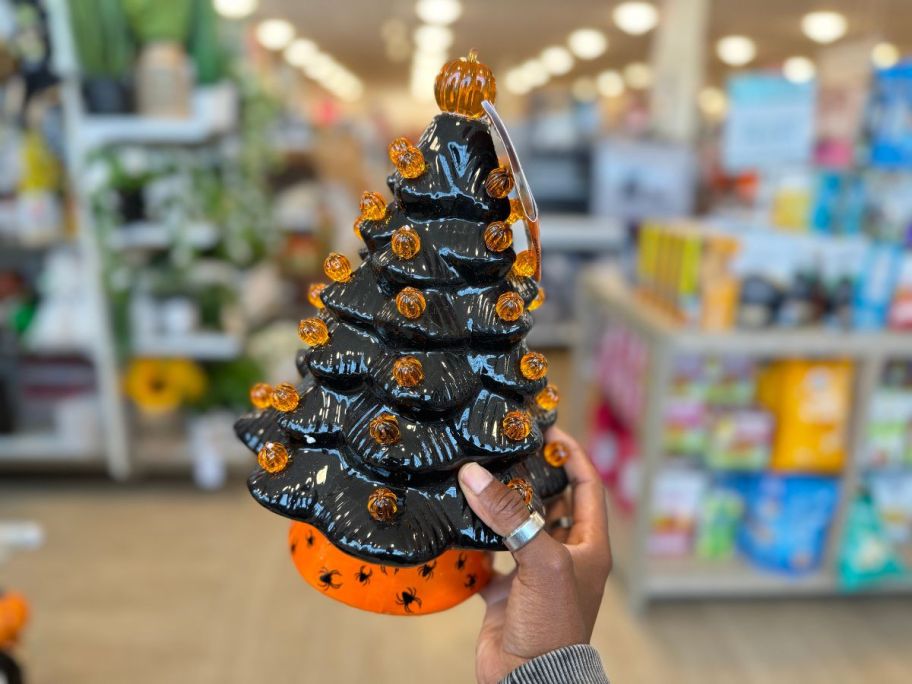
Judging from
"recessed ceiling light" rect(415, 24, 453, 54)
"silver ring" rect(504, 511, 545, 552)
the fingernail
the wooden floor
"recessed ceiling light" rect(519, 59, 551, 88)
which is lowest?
the wooden floor

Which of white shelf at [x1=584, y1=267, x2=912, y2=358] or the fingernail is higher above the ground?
the fingernail

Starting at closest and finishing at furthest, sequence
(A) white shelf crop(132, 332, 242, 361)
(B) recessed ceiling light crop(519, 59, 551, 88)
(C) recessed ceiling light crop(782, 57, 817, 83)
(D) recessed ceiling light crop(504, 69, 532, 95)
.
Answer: (A) white shelf crop(132, 332, 242, 361), (C) recessed ceiling light crop(782, 57, 817, 83), (B) recessed ceiling light crop(519, 59, 551, 88), (D) recessed ceiling light crop(504, 69, 532, 95)

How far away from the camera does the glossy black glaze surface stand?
790 mm

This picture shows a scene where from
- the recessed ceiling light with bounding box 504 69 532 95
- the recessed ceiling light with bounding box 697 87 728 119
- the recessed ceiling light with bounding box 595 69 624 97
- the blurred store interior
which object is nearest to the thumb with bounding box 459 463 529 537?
the blurred store interior

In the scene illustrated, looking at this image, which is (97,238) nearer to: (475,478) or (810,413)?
(475,478)

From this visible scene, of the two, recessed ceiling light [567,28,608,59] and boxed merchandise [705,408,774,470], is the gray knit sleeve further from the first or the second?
recessed ceiling light [567,28,608,59]

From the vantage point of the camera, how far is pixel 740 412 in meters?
2.40

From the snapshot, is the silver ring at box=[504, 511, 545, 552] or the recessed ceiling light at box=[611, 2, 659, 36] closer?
the silver ring at box=[504, 511, 545, 552]

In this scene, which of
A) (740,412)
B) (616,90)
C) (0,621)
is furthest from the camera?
(616,90)

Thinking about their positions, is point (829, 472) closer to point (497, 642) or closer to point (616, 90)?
point (497, 642)

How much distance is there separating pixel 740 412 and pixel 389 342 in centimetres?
191

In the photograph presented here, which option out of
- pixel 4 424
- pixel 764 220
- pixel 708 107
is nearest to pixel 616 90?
pixel 708 107

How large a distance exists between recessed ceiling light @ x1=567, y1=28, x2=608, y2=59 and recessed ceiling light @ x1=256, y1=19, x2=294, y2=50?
3.76m

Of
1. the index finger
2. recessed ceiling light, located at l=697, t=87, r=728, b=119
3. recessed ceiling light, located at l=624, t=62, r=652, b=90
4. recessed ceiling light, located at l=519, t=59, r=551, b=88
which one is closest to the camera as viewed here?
the index finger
